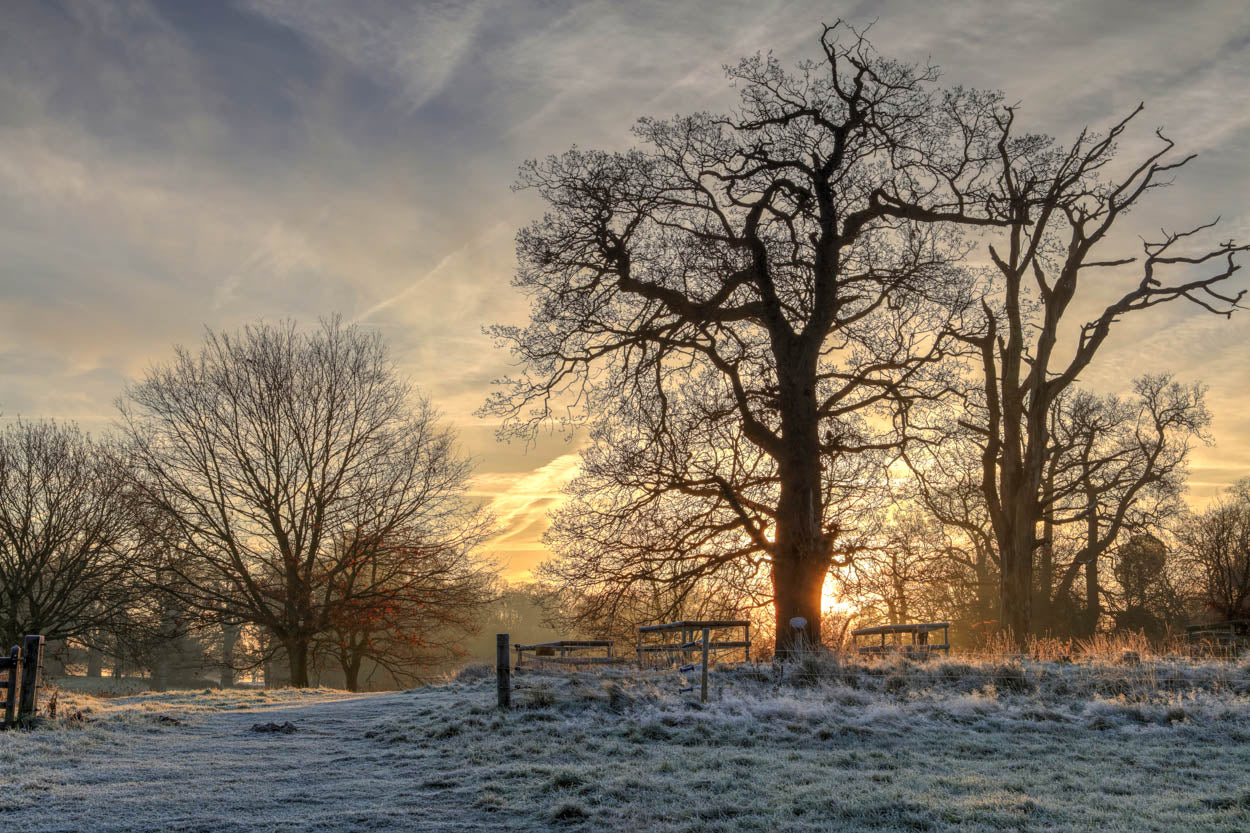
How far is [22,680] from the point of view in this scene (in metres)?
10.1

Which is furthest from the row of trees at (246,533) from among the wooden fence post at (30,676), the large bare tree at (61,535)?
the wooden fence post at (30,676)

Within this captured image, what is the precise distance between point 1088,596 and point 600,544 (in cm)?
2285

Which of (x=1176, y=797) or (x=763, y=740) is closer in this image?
(x=1176, y=797)

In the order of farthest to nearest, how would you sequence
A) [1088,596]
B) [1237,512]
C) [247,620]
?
[1237,512]
[1088,596]
[247,620]

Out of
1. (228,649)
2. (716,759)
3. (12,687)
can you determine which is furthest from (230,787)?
(228,649)

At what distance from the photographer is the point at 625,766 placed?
23.2 feet

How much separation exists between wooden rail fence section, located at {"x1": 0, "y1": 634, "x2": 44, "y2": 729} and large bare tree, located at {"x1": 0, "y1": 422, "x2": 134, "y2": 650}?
16984 mm

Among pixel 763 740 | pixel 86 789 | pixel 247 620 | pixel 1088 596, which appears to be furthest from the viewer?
pixel 1088 596

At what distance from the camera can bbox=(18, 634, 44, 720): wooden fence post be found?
997 centimetres

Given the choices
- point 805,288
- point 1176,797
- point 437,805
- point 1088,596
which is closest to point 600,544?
point 805,288

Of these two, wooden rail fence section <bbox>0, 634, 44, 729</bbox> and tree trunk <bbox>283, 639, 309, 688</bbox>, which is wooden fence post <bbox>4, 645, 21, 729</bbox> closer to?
wooden rail fence section <bbox>0, 634, 44, 729</bbox>

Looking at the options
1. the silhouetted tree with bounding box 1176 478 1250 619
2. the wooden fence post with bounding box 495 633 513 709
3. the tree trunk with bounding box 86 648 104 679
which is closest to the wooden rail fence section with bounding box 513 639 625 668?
the wooden fence post with bounding box 495 633 513 709

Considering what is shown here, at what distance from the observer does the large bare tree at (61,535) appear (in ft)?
84.7

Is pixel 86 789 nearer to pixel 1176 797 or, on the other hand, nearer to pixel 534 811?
pixel 534 811
